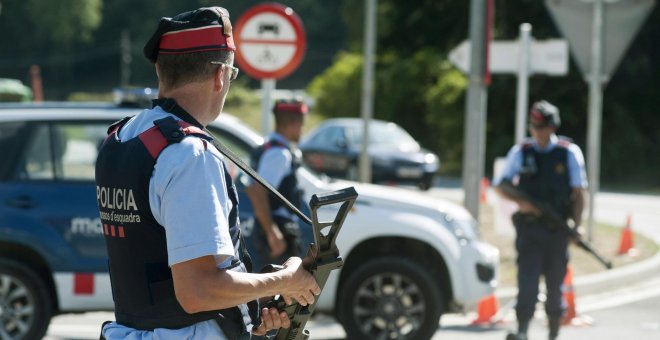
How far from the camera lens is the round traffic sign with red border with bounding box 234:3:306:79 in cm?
967

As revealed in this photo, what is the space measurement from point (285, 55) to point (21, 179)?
9.75ft

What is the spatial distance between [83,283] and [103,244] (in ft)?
0.93

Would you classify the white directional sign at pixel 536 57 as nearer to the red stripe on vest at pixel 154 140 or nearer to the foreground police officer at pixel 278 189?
the foreground police officer at pixel 278 189

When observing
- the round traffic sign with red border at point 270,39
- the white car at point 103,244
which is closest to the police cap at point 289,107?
the white car at point 103,244

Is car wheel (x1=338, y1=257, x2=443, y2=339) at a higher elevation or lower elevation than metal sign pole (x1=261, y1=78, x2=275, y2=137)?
lower

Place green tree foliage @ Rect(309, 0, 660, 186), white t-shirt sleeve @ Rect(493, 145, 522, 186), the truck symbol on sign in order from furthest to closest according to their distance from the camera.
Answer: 1. green tree foliage @ Rect(309, 0, 660, 186)
2. the truck symbol on sign
3. white t-shirt sleeve @ Rect(493, 145, 522, 186)

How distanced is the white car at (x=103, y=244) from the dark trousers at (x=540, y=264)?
308mm

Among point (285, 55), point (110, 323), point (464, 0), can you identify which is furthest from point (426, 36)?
point (110, 323)

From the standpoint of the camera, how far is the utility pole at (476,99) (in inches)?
425

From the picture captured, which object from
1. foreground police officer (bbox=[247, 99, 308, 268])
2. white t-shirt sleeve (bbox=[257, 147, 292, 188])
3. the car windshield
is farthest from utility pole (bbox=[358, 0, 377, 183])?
the car windshield

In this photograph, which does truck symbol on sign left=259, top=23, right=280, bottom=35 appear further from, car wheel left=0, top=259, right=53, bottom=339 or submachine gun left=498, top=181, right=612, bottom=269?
car wheel left=0, top=259, right=53, bottom=339

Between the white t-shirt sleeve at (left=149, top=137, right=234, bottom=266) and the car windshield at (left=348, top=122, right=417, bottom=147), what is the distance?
69.1ft

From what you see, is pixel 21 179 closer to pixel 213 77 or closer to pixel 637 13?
pixel 213 77

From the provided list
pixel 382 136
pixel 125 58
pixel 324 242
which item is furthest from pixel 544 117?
pixel 125 58
